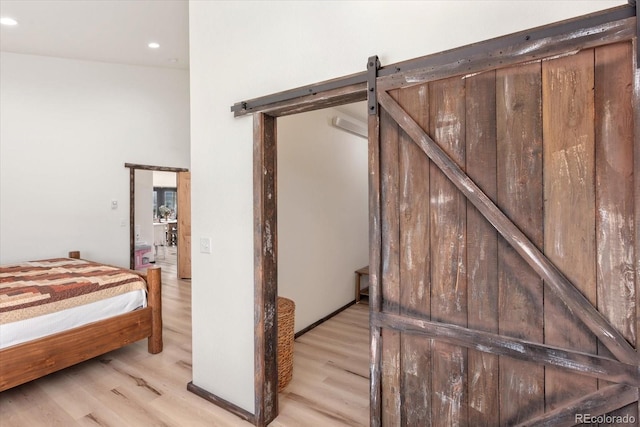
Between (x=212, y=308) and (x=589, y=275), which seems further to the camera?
(x=212, y=308)

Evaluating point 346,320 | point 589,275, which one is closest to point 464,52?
point 589,275

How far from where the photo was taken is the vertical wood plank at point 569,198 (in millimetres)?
1132

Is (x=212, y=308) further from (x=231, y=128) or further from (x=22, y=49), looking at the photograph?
(x=22, y=49)

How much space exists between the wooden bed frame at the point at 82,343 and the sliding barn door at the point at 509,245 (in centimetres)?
232

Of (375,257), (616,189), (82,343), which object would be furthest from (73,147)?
(616,189)

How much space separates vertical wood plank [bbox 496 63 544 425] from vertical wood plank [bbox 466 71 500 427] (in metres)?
0.02

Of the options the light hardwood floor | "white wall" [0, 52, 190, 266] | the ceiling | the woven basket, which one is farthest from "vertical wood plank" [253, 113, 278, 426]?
"white wall" [0, 52, 190, 266]

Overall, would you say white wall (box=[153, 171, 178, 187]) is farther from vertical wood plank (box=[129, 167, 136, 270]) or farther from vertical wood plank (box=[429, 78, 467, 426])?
vertical wood plank (box=[429, 78, 467, 426])

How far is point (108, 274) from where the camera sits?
10.2 feet

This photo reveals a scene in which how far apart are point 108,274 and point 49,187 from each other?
81.6 inches

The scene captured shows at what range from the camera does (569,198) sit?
117cm

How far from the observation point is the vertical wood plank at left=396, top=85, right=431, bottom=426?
1.45 meters

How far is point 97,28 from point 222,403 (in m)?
3.95

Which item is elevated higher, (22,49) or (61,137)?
(22,49)
